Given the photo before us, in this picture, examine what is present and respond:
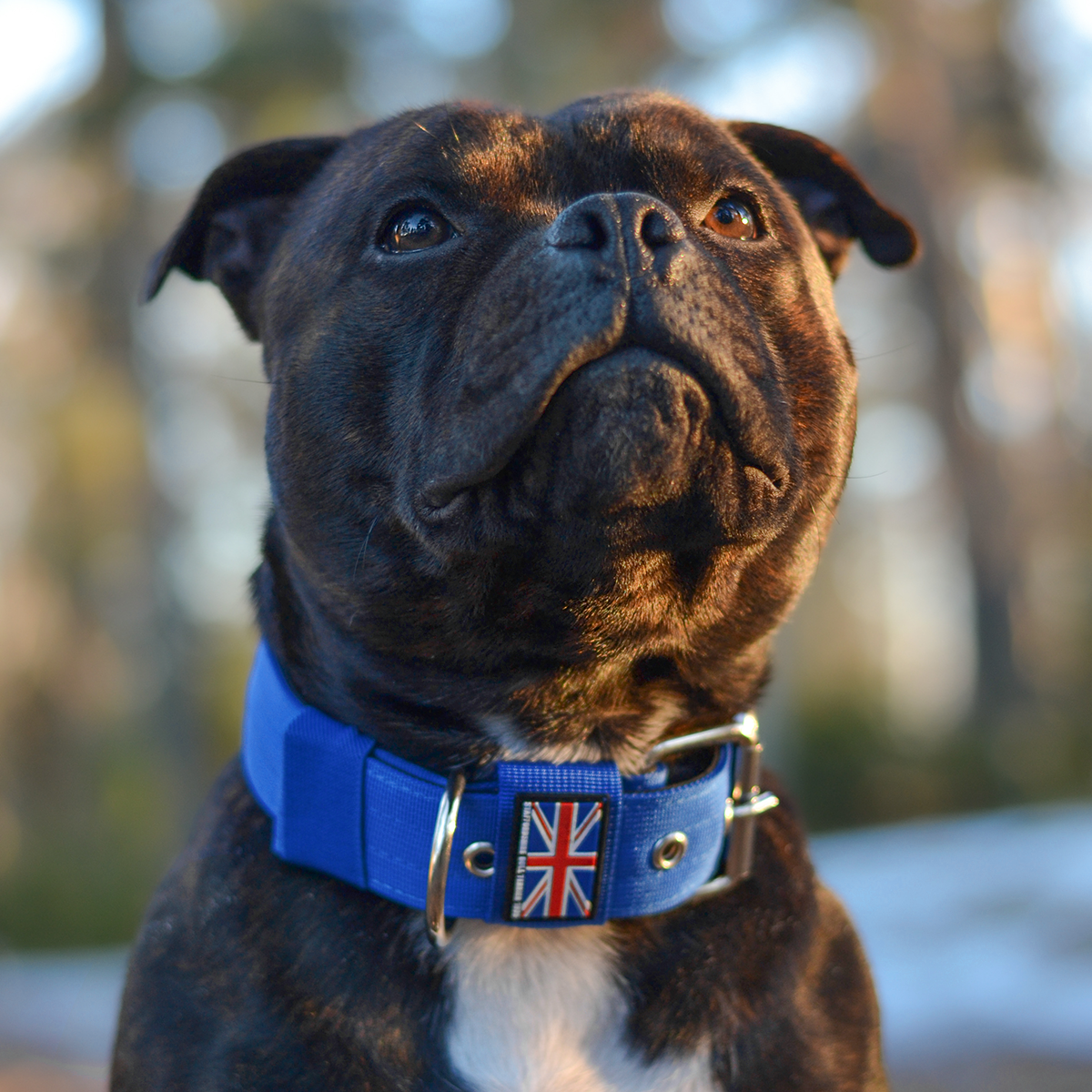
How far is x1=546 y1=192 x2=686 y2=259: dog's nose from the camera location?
5.15 ft

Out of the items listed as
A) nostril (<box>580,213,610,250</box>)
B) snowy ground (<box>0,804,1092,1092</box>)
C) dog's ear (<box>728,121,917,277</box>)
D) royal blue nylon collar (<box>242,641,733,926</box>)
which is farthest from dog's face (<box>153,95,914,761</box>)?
snowy ground (<box>0,804,1092,1092</box>)

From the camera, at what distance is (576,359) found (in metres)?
1.55

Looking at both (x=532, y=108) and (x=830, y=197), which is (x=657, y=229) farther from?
(x=532, y=108)

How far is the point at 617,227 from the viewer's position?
5.16 feet

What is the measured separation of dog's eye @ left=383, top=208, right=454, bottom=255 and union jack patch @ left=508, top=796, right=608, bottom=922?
35.6 inches

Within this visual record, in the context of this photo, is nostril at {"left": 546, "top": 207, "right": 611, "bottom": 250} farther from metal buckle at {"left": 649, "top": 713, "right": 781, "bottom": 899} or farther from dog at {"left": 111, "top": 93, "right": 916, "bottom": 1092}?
metal buckle at {"left": 649, "top": 713, "right": 781, "bottom": 899}

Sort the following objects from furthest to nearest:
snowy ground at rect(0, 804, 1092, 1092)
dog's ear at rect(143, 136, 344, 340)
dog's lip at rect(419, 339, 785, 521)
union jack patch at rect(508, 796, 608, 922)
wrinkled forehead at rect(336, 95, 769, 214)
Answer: snowy ground at rect(0, 804, 1092, 1092)
dog's ear at rect(143, 136, 344, 340)
wrinkled forehead at rect(336, 95, 769, 214)
union jack patch at rect(508, 796, 608, 922)
dog's lip at rect(419, 339, 785, 521)

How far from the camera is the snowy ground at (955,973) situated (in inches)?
152

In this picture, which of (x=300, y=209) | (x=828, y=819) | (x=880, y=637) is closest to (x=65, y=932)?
(x=828, y=819)

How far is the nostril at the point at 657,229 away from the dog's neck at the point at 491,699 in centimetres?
67

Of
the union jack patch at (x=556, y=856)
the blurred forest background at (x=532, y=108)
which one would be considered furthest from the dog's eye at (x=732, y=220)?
the blurred forest background at (x=532, y=108)

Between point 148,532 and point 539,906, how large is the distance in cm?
982

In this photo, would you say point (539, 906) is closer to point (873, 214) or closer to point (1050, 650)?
point (873, 214)

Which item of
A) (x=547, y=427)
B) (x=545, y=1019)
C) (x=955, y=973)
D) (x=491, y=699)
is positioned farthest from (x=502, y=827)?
(x=955, y=973)
